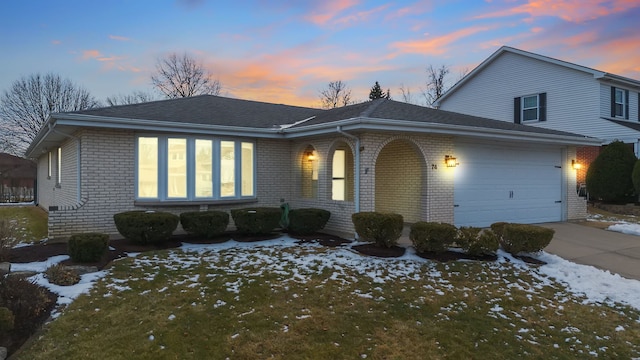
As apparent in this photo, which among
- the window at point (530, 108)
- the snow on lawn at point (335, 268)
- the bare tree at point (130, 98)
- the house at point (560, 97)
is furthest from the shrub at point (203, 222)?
the bare tree at point (130, 98)

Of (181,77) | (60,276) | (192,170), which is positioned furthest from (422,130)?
(181,77)

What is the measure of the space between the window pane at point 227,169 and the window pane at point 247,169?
32 cm

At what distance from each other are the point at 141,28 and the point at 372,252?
1151cm

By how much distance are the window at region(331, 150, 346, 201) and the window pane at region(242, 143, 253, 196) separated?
2449mm

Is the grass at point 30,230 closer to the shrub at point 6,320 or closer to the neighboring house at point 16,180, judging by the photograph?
the shrub at point 6,320

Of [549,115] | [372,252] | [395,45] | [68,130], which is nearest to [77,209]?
[68,130]

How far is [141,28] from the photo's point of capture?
1352 cm

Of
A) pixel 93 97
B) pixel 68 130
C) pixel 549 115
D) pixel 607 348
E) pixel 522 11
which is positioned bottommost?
pixel 607 348

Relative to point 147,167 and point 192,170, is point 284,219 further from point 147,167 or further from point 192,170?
point 147,167

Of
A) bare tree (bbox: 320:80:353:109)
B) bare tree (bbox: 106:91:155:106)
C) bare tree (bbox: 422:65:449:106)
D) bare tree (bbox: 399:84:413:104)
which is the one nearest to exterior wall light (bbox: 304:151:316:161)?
bare tree (bbox: 320:80:353:109)

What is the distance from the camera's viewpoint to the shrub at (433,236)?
24.2ft

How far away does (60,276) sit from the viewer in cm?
548

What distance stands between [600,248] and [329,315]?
24.0ft

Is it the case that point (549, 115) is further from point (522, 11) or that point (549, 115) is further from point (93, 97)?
point (93, 97)
